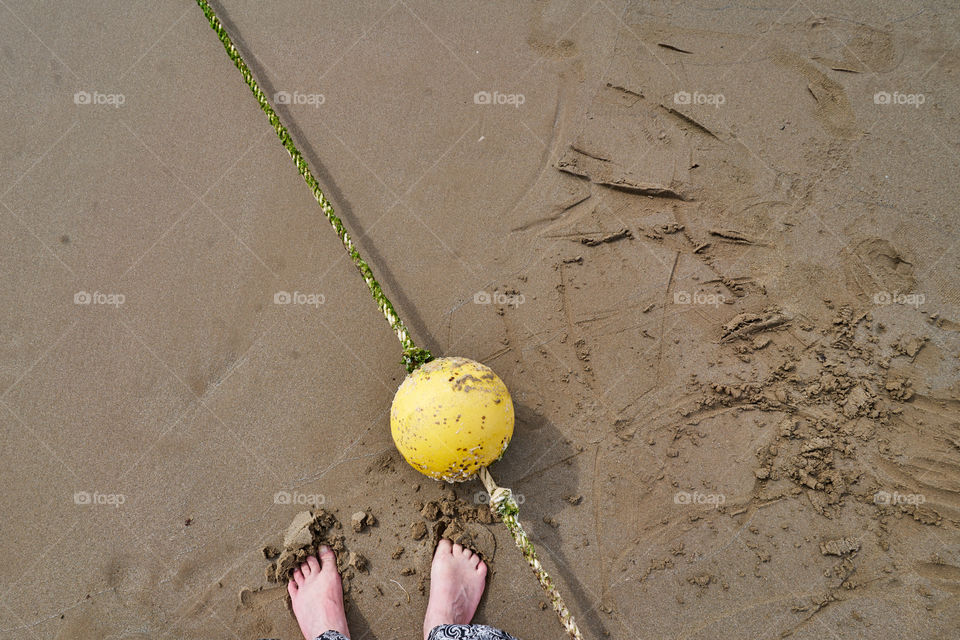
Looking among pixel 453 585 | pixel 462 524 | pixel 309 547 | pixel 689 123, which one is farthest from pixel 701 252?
pixel 309 547

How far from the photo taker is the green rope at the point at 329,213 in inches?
111

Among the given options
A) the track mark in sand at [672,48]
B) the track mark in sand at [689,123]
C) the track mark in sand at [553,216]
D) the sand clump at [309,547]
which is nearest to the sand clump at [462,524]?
the sand clump at [309,547]

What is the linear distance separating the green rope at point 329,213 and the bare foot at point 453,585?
1000 millimetres

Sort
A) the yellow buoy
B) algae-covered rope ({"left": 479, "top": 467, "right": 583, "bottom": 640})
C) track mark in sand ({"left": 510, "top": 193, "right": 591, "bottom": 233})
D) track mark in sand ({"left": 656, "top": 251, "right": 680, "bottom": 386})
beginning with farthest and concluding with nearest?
track mark in sand ({"left": 510, "top": 193, "right": 591, "bottom": 233}), track mark in sand ({"left": 656, "top": 251, "right": 680, "bottom": 386}), algae-covered rope ({"left": 479, "top": 467, "right": 583, "bottom": 640}), the yellow buoy

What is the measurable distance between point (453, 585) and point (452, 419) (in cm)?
96

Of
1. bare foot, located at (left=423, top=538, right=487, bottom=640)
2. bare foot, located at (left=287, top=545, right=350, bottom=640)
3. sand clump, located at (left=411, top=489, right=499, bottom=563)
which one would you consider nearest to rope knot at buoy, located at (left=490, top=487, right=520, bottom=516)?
sand clump, located at (left=411, top=489, right=499, bottom=563)

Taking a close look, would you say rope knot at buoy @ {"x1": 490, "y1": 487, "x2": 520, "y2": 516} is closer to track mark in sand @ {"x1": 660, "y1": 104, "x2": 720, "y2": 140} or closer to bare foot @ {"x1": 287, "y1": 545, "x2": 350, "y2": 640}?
bare foot @ {"x1": 287, "y1": 545, "x2": 350, "y2": 640}

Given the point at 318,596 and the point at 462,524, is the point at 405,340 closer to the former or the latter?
the point at 462,524

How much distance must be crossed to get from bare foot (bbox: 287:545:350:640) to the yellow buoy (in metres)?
0.82

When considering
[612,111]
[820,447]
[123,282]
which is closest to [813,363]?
Result: [820,447]

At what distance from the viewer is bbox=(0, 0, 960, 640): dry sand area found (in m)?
2.95

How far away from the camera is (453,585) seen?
9.36ft

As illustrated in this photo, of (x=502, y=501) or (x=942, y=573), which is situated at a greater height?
(x=502, y=501)

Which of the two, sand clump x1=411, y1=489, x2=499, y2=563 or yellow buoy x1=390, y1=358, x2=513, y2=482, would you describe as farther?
sand clump x1=411, y1=489, x2=499, y2=563
